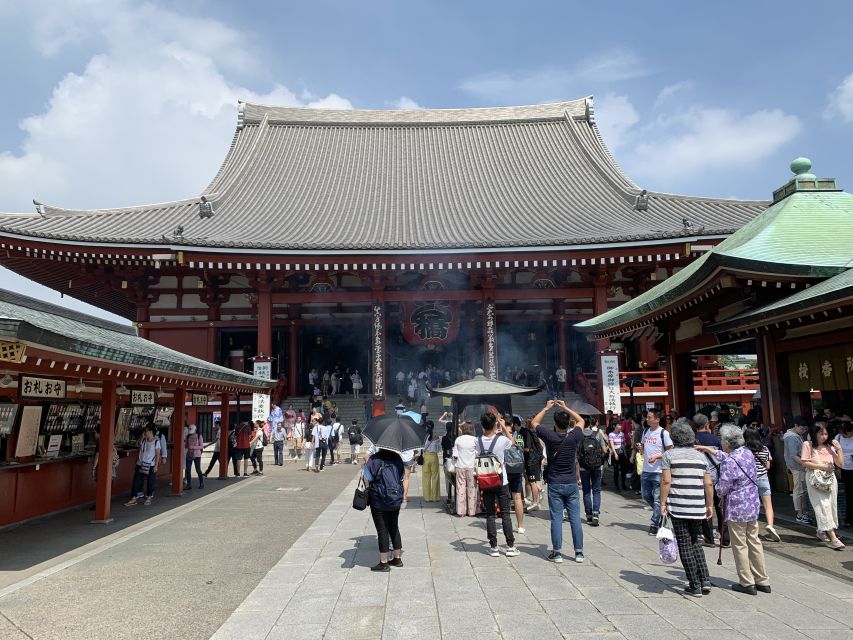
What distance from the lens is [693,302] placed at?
10.5 m

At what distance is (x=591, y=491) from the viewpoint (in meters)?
8.52

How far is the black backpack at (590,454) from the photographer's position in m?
7.89

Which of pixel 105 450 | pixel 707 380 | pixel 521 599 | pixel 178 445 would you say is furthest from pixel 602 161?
pixel 521 599

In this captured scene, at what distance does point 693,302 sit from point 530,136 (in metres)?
20.5

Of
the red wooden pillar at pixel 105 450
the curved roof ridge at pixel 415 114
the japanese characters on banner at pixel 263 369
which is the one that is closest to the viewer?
the red wooden pillar at pixel 105 450

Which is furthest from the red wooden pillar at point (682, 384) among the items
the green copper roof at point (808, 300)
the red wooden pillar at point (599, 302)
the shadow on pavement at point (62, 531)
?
the shadow on pavement at point (62, 531)

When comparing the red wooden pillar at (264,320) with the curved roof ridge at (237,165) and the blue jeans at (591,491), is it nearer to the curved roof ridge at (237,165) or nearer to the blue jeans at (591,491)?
the curved roof ridge at (237,165)

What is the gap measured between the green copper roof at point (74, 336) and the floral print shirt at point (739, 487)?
21.6 ft

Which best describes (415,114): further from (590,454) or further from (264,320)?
(590,454)

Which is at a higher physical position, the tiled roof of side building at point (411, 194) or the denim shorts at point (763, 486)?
the tiled roof of side building at point (411, 194)

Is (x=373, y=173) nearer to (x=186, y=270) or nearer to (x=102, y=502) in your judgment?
(x=186, y=270)

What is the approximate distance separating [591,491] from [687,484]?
3.56m

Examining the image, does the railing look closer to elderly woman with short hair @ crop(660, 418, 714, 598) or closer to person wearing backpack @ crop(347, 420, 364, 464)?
person wearing backpack @ crop(347, 420, 364, 464)

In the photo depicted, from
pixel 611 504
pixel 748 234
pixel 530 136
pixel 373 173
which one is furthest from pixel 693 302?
pixel 530 136
